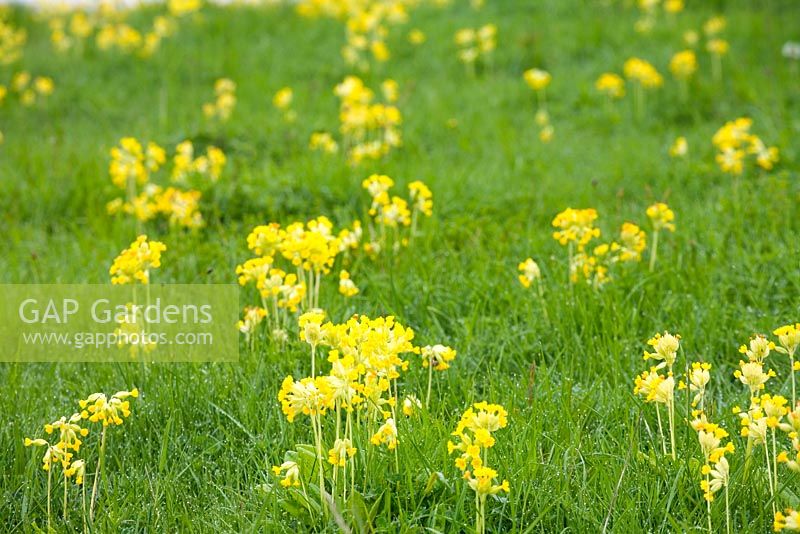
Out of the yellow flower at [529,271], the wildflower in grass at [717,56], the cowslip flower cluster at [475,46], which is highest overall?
the cowslip flower cluster at [475,46]

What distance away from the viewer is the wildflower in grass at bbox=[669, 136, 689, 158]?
588cm

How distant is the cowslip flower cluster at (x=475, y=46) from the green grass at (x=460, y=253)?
0.49 feet

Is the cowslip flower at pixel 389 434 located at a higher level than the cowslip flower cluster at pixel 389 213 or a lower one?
lower

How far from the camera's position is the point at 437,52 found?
896cm

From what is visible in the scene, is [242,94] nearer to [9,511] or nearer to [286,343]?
[286,343]

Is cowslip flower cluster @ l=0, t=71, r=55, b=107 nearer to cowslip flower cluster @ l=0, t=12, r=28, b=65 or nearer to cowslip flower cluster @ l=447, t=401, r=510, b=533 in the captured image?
cowslip flower cluster @ l=0, t=12, r=28, b=65

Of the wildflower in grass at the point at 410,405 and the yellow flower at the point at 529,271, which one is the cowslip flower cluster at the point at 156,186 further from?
the wildflower in grass at the point at 410,405

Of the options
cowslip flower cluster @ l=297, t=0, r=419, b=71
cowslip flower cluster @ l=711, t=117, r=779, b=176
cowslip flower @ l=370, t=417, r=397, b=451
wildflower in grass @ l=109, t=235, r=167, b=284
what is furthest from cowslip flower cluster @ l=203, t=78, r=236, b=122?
cowslip flower @ l=370, t=417, r=397, b=451

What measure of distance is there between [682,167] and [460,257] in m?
2.14

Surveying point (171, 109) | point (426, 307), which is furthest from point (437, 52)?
point (426, 307)

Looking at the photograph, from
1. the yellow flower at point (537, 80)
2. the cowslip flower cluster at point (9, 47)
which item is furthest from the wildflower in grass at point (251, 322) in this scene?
the cowslip flower cluster at point (9, 47)

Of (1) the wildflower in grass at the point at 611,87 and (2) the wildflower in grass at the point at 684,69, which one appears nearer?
(1) the wildflower in grass at the point at 611,87

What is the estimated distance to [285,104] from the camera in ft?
23.4

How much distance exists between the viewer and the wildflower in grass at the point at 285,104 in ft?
22.6
